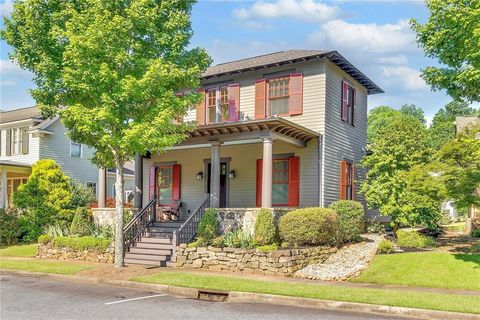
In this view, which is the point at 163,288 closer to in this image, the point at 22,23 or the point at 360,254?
the point at 360,254

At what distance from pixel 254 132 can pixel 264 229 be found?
3.57m

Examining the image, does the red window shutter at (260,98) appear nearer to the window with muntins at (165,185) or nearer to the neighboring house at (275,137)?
the neighboring house at (275,137)

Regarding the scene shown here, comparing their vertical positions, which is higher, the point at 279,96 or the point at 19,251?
the point at 279,96

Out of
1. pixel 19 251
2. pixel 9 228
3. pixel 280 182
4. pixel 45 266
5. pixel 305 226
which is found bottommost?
pixel 19 251

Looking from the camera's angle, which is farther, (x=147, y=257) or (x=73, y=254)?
(x=73, y=254)

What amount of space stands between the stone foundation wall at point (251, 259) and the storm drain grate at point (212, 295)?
331 centimetres

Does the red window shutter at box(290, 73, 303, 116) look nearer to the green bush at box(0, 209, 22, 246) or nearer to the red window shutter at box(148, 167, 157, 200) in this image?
the red window shutter at box(148, 167, 157, 200)

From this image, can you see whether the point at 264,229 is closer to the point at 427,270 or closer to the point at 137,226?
the point at 427,270

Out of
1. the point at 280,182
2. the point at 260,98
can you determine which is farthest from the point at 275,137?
the point at 260,98

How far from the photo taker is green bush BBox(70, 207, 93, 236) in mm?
18859

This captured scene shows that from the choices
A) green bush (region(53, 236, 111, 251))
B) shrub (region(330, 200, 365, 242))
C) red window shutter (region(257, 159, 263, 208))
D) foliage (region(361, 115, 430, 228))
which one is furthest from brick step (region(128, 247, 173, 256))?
foliage (region(361, 115, 430, 228))

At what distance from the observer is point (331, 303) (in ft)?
30.8

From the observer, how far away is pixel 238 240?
15.0 m

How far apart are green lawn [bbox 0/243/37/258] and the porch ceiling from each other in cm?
827
